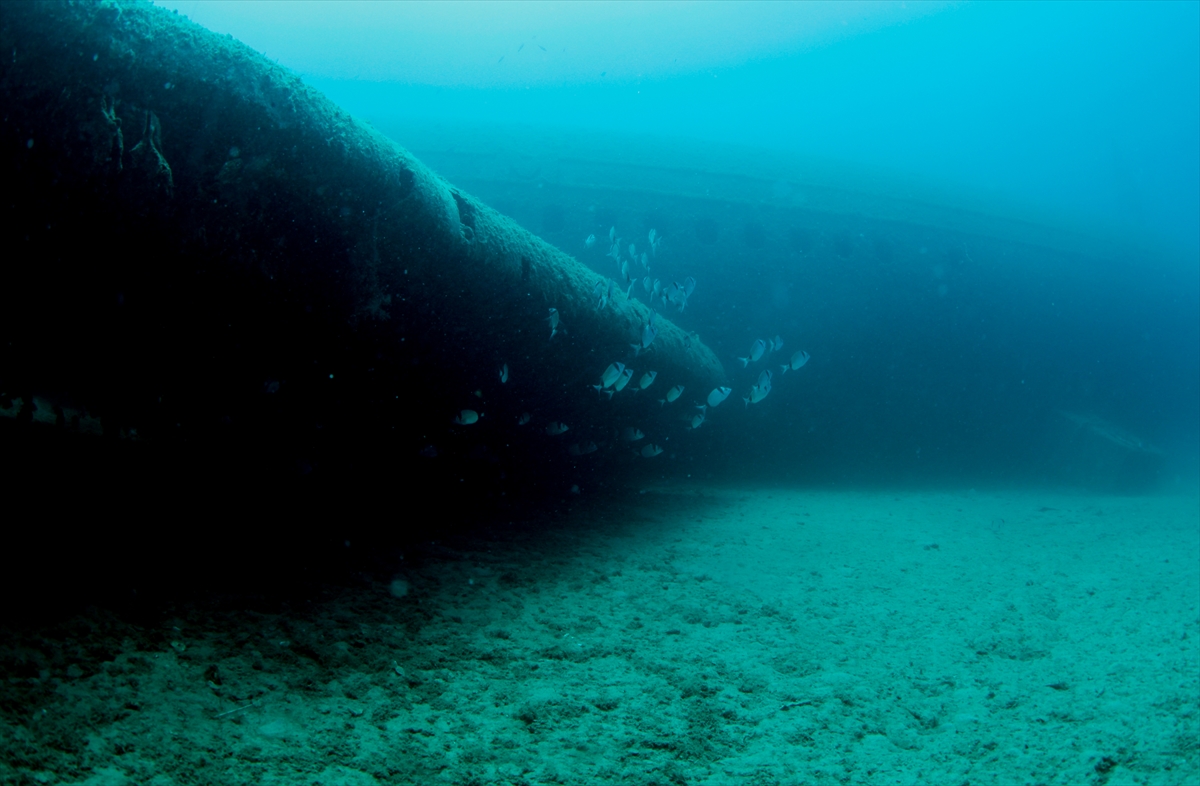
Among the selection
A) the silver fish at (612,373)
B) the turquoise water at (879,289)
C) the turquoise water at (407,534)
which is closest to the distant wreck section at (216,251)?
the turquoise water at (407,534)

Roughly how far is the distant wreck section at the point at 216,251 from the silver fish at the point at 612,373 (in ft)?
2.48

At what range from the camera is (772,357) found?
10898 millimetres

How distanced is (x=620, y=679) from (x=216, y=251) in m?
2.92

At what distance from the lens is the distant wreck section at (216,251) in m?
2.45

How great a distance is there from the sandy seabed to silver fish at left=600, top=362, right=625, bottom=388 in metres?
1.33

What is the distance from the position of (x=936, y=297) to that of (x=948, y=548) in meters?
8.60

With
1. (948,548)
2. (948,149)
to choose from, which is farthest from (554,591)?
(948,149)

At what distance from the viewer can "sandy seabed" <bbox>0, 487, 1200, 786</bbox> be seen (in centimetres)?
194

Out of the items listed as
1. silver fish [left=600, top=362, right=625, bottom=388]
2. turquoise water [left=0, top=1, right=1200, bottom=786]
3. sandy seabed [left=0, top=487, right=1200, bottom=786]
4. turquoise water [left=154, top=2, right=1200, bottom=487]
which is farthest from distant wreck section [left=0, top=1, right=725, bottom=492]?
turquoise water [left=154, top=2, right=1200, bottom=487]

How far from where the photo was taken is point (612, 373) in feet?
16.2

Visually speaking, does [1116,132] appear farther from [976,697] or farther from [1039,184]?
[976,697]

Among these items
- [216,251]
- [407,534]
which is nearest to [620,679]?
[407,534]

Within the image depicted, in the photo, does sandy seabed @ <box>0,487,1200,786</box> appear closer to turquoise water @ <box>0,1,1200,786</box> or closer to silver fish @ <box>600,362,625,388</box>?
turquoise water @ <box>0,1,1200,786</box>

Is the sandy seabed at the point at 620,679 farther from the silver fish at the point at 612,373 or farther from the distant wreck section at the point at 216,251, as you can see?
the distant wreck section at the point at 216,251
